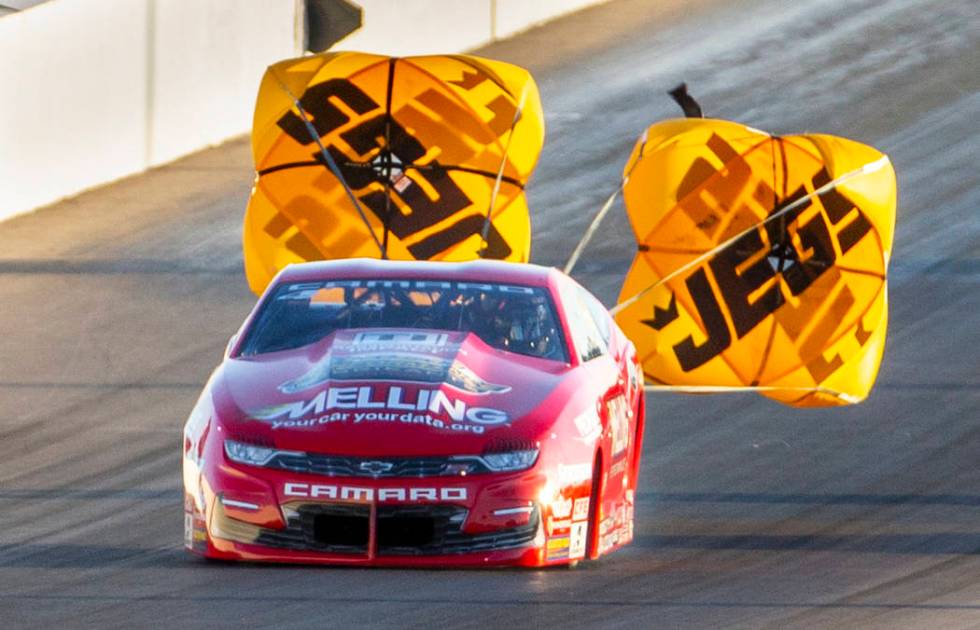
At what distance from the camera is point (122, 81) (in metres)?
20.9

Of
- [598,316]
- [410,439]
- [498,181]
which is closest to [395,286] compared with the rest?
[598,316]

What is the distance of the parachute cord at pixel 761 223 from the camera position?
13.9 metres

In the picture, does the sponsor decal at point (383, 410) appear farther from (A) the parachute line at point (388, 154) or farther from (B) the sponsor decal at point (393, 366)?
(A) the parachute line at point (388, 154)

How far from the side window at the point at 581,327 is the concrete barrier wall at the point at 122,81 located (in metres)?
9.67

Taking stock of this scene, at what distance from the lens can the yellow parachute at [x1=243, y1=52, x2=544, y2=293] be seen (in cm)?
1441

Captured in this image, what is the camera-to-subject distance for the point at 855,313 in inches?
549

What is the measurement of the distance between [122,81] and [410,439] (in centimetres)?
1267

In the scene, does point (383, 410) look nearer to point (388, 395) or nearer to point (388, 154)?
point (388, 395)

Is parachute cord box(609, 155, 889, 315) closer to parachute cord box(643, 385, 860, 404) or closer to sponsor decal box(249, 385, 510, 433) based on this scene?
parachute cord box(643, 385, 860, 404)

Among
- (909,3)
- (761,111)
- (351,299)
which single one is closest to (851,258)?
(351,299)

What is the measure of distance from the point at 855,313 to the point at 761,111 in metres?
10.1

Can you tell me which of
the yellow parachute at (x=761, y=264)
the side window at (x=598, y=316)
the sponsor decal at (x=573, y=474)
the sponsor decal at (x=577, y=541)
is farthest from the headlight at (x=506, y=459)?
the yellow parachute at (x=761, y=264)

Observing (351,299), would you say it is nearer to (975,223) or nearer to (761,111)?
(975,223)

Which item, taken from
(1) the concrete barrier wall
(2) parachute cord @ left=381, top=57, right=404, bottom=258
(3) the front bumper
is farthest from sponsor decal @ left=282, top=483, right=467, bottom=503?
(1) the concrete barrier wall
